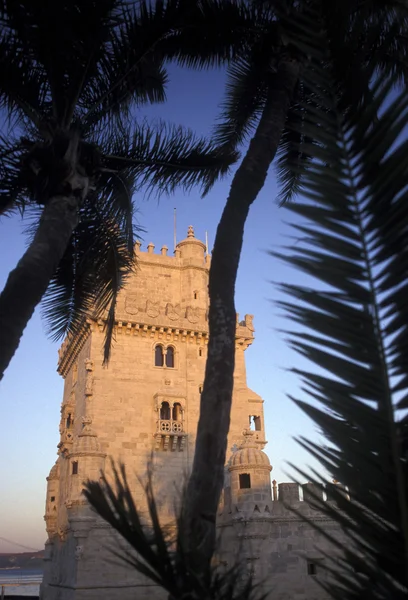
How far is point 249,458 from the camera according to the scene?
729 inches

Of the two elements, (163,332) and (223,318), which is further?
(163,332)

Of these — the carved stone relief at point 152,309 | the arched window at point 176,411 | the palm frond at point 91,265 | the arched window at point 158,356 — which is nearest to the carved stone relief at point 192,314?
the carved stone relief at point 152,309

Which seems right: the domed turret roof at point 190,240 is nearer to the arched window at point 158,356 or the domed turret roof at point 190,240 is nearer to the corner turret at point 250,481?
the arched window at point 158,356

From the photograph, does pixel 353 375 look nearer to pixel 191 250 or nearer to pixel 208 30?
pixel 208 30

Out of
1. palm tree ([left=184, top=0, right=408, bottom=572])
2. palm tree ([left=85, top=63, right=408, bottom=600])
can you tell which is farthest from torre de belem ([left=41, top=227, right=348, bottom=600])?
palm tree ([left=85, top=63, right=408, bottom=600])

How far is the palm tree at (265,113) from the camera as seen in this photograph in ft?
7.45

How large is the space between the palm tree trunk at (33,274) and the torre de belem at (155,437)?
1161 cm

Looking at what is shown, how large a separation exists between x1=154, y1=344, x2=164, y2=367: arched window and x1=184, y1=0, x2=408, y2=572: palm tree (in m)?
17.8

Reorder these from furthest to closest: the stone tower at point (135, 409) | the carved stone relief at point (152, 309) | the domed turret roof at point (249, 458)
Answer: the carved stone relief at point (152, 309)
the stone tower at point (135, 409)
the domed turret roof at point (249, 458)

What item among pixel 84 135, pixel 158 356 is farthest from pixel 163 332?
pixel 84 135

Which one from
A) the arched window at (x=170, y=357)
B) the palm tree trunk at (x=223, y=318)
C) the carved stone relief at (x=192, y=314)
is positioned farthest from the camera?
the carved stone relief at (x=192, y=314)

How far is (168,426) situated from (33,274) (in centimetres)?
1998

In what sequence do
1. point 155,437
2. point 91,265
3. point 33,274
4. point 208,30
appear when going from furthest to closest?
1. point 155,437
2. point 91,265
3. point 208,30
4. point 33,274

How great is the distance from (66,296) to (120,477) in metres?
7.26
